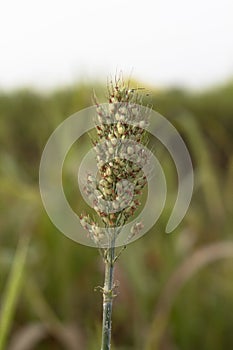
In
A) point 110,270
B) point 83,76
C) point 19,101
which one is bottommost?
point 110,270

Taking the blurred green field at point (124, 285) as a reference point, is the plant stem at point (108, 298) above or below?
below

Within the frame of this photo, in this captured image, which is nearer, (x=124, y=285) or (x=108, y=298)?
(x=108, y=298)

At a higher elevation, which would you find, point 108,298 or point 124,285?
point 124,285

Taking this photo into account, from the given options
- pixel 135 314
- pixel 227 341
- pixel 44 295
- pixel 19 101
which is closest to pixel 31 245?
pixel 44 295

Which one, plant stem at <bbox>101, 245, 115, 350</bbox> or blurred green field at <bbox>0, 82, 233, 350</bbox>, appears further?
blurred green field at <bbox>0, 82, 233, 350</bbox>

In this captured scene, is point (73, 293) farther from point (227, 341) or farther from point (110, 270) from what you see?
point (110, 270)

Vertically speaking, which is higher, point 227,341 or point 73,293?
point 73,293

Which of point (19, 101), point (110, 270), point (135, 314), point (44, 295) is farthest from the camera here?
point (19, 101)

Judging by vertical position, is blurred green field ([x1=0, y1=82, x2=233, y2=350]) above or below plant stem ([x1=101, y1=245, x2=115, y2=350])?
above
